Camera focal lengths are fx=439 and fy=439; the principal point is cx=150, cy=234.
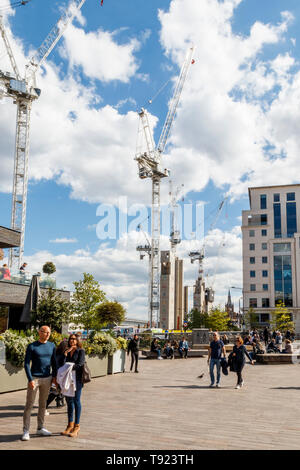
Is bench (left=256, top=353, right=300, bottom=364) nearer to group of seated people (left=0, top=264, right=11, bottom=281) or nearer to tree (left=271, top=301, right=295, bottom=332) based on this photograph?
group of seated people (left=0, top=264, right=11, bottom=281)

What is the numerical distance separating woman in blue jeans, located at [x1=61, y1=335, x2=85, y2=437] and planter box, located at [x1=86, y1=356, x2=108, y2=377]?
27.4 feet

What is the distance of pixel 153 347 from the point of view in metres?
28.6

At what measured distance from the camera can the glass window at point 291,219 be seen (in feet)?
284

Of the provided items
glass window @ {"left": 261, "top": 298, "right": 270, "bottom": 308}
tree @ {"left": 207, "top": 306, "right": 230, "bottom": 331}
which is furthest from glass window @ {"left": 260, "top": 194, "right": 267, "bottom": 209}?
tree @ {"left": 207, "top": 306, "right": 230, "bottom": 331}

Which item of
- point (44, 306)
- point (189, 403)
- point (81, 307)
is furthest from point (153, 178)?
point (189, 403)

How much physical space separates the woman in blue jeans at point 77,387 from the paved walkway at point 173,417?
0.60 feet

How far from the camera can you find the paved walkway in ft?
22.8

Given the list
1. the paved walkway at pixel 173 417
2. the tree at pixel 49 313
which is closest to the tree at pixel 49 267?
the tree at pixel 49 313

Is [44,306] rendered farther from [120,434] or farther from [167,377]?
[120,434]

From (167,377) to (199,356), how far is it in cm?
1278

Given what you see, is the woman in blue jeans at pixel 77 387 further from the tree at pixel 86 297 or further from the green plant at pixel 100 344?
the tree at pixel 86 297

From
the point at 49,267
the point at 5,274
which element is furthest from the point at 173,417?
the point at 49,267

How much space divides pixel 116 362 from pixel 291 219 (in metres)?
75.3

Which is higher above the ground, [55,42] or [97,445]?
[55,42]
